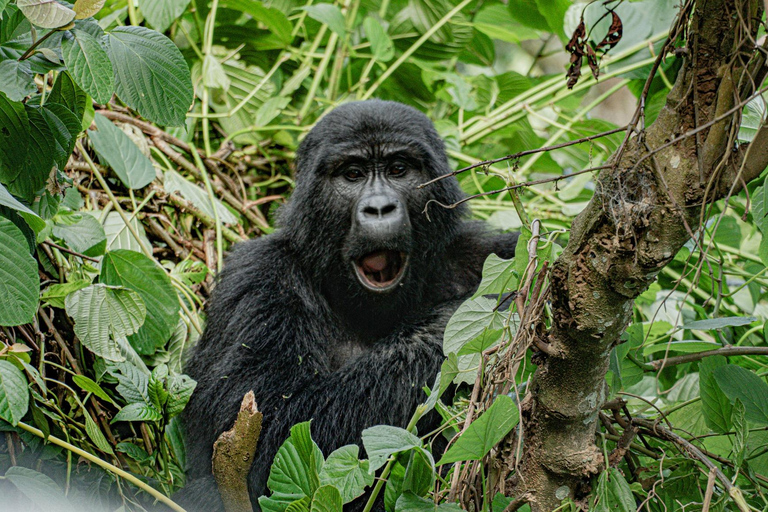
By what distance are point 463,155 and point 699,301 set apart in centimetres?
148

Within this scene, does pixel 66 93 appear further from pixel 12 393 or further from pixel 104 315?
pixel 12 393

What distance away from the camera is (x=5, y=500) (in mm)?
1930

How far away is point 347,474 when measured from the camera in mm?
1629

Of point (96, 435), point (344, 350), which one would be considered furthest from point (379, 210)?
point (96, 435)

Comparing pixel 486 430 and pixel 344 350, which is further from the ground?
pixel 486 430

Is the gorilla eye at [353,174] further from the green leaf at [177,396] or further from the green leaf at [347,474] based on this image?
the green leaf at [347,474]

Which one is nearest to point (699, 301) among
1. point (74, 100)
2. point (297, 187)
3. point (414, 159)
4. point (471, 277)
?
point (471, 277)

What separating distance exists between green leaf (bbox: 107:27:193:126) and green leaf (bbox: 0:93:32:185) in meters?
0.30

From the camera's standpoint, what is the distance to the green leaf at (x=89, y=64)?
1917 millimetres

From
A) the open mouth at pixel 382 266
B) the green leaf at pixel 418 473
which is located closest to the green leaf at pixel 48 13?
the green leaf at pixel 418 473

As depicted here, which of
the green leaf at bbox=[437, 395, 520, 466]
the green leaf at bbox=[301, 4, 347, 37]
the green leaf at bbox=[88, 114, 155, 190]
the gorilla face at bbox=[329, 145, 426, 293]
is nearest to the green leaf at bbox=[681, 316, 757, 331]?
the green leaf at bbox=[437, 395, 520, 466]

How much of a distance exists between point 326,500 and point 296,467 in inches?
8.3

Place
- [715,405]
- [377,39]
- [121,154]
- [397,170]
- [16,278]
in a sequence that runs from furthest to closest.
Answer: [377,39] → [121,154] → [397,170] → [16,278] → [715,405]

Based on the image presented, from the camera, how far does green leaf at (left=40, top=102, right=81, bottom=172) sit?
2.16 meters
